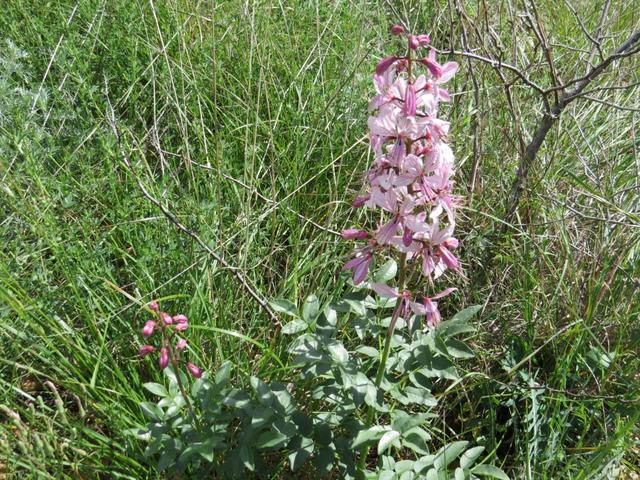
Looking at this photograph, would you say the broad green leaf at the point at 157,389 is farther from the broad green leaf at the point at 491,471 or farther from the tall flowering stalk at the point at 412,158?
the broad green leaf at the point at 491,471

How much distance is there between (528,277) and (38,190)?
1876mm

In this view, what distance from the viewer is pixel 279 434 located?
184 cm

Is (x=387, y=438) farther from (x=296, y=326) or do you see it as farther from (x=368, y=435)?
(x=296, y=326)

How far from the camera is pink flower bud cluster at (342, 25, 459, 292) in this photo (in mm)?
1665

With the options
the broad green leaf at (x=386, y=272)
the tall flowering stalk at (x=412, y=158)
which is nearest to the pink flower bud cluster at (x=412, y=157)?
the tall flowering stalk at (x=412, y=158)

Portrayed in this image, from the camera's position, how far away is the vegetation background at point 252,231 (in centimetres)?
228

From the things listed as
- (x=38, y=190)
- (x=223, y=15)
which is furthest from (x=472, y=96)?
(x=38, y=190)

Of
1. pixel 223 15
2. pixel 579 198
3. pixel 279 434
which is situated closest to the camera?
pixel 279 434

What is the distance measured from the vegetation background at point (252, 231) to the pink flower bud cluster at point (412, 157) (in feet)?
1.22

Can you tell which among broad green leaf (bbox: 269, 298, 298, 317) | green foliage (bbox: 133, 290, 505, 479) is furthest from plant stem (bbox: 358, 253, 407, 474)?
broad green leaf (bbox: 269, 298, 298, 317)

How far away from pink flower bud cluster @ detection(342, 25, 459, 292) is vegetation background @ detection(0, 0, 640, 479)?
1.22 feet

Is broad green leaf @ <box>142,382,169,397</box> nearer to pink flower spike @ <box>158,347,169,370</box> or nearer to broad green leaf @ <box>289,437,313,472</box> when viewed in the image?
pink flower spike @ <box>158,347,169,370</box>

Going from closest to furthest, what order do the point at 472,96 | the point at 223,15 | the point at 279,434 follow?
the point at 279,434, the point at 472,96, the point at 223,15

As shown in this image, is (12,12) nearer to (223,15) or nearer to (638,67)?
(223,15)
